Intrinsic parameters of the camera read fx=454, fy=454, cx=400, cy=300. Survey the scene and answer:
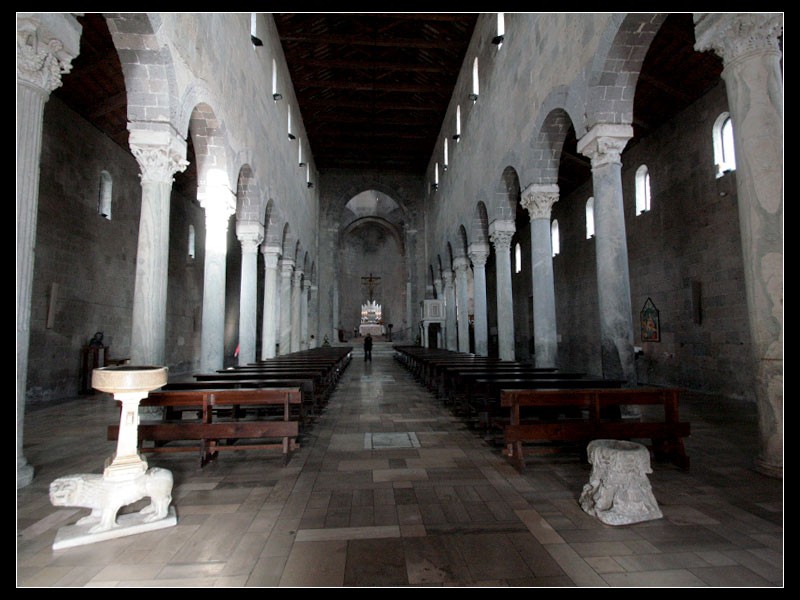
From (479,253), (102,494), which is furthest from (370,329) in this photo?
(102,494)

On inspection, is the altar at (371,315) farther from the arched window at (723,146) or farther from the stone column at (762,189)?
the stone column at (762,189)

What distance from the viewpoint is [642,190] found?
42.9 ft

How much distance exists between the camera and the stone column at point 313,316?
83.9 feet

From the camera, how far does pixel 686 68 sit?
977 centimetres

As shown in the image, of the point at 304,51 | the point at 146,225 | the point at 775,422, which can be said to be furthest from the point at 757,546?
the point at 304,51

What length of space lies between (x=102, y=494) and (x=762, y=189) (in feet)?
19.5

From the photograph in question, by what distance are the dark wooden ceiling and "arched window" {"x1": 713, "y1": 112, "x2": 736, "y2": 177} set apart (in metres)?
0.90

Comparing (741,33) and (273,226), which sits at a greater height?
(273,226)

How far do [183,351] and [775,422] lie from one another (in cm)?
1894

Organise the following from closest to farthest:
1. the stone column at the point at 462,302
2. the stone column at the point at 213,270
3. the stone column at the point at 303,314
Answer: the stone column at the point at 213,270 < the stone column at the point at 462,302 < the stone column at the point at 303,314

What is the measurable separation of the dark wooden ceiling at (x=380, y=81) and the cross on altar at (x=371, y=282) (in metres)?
11.0

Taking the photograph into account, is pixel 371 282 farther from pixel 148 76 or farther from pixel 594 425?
pixel 594 425

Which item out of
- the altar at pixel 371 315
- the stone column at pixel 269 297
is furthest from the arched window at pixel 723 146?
the altar at pixel 371 315
